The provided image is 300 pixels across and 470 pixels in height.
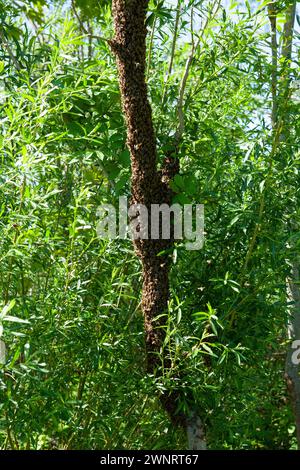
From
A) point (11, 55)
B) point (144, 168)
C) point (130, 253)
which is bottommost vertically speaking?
point (130, 253)

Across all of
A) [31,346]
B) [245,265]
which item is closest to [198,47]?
[245,265]

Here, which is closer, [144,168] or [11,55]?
[144,168]

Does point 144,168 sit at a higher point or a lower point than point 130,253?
higher

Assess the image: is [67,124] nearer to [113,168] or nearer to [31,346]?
[113,168]

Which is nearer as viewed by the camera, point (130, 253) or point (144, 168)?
point (144, 168)

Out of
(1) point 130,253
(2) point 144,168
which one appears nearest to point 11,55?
(2) point 144,168

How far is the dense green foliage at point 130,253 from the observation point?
2420mm

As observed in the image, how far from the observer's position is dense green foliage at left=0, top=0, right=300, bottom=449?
242cm

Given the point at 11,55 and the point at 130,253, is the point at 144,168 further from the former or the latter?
the point at 11,55

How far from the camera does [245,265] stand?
2.55 meters

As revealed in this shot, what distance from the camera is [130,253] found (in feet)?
8.97

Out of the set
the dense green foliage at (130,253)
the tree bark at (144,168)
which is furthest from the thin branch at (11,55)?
the tree bark at (144,168)

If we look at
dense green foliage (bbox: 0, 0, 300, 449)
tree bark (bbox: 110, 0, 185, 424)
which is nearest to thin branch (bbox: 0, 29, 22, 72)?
dense green foliage (bbox: 0, 0, 300, 449)
